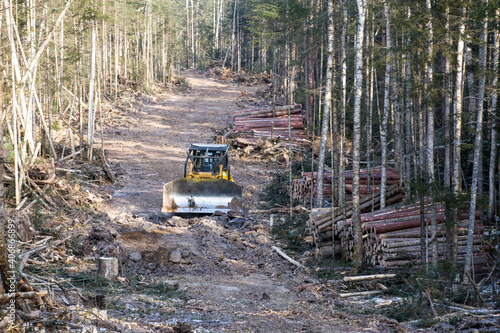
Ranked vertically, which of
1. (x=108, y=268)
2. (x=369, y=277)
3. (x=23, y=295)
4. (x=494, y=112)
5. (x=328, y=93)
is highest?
(x=328, y=93)

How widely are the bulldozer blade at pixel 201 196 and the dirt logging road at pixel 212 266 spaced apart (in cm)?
65

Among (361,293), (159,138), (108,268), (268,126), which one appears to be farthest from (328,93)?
(159,138)

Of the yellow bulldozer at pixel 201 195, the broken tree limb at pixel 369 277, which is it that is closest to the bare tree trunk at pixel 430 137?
the broken tree limb at pixel 369 277

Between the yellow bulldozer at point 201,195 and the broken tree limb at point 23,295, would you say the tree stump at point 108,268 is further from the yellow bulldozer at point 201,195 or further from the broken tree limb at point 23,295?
the yellow bulldozer at point 201,195

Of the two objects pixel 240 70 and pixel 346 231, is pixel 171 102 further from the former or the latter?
pixel 346 231

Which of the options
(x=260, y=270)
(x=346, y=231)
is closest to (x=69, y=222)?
(x=260, y=270)

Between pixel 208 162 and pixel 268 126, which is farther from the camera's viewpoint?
pixel 268 126

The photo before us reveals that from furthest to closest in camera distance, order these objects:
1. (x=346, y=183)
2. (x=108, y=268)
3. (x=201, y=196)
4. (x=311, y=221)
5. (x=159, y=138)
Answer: (x=159, y=138), (x=346, y=183), (x=201, y=196), (x=311, y=221), (x=108, y=268)

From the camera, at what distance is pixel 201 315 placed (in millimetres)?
7414

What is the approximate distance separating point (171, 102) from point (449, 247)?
34.2 metres

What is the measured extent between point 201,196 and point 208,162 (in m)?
1.92

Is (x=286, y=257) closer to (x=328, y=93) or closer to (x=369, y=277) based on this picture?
(x=369, y=277)

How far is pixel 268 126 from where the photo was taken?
27.5 metres

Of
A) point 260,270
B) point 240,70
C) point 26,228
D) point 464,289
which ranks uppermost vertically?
point 240,70
